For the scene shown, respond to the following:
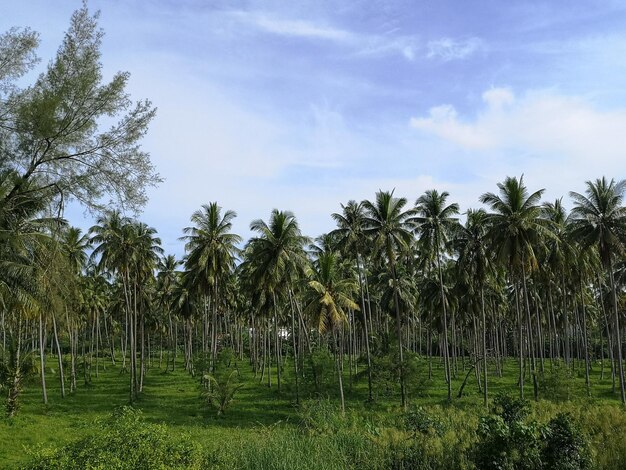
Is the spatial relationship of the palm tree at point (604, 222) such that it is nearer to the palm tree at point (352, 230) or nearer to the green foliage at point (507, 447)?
the palm tree at point (352, 230)

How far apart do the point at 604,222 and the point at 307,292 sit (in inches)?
823

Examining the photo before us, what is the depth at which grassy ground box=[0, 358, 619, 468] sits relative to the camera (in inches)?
1048

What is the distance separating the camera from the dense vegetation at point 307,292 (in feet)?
36.8

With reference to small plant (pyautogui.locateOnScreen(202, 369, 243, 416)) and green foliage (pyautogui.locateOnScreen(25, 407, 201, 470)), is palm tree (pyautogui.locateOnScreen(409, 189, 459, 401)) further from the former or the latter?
green foliage (pyautogui.locateOnScreen(25, 407, 201, 470))

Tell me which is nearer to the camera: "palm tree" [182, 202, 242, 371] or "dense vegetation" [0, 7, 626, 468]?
"dense vegetation" [0, 7, 626, 468]

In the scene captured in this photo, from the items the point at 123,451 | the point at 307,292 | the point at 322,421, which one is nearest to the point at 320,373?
the point at 307,292

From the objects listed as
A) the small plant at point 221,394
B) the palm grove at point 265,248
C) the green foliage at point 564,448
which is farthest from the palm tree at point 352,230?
the green foliage at point 564,448

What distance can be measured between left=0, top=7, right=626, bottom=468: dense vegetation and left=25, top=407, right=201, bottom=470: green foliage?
1.6 inches

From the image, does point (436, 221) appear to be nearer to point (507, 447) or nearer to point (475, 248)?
point (475, 248)

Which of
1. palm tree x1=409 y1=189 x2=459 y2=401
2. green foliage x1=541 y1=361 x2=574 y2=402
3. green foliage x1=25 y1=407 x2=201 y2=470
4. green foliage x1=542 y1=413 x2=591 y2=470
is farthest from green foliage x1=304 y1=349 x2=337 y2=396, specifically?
green foliage x1=25 y1=407 x2=201 y2=470

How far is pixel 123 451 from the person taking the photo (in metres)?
9.49

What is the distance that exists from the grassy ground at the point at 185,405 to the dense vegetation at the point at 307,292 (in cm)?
69

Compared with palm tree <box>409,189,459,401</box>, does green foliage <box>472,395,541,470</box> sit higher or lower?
lower

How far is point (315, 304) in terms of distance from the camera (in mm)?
33594
